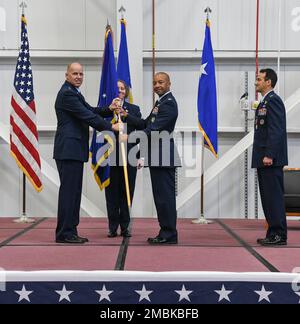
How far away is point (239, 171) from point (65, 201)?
342 cm

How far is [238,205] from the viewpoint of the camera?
23.6 ft

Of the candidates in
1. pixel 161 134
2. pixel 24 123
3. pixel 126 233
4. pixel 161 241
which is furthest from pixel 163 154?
pixel 24 123

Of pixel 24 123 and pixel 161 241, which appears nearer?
pixel 161 241

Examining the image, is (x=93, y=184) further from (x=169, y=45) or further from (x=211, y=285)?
(x=211, y=285)

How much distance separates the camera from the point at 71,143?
437 centimetres

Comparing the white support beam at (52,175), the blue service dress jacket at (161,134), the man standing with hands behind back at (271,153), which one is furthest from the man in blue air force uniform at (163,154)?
the white support beam at (52,175)

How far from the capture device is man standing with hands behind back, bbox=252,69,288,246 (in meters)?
4.20

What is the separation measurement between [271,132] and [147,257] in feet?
4.79

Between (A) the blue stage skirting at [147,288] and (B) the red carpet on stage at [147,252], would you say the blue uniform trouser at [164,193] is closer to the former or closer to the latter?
(B) the red carpet on stage at [147,252]

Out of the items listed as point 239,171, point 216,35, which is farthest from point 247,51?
point 239,171

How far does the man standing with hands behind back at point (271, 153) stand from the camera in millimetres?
4199

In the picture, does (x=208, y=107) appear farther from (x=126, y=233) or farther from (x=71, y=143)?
(x=71, y=143)

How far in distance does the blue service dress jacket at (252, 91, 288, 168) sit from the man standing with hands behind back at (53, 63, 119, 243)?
1.31 meters

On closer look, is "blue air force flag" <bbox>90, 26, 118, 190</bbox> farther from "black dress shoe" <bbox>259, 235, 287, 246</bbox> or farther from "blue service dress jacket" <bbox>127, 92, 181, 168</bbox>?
"black dress shoe" <bbox>259, 235, 287, 246</bbox>
